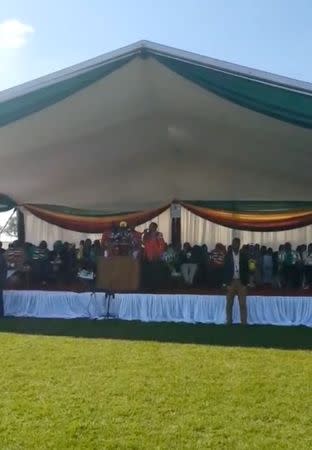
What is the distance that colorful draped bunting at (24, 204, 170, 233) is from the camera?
1378 centimetres


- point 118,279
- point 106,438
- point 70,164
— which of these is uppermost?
point 70,164

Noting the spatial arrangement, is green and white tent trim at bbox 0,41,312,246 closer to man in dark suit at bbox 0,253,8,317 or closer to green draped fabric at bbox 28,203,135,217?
green draped fabric at bbox 28,203,135,217

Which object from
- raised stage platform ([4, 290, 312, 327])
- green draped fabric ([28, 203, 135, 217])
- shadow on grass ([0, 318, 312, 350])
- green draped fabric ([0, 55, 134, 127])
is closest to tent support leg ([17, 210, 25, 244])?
green draped fabric ([28, 203, 135, 217])

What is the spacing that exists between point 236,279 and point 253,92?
335 centimetres

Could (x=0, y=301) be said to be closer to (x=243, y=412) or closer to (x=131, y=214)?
(x=131, y=214)

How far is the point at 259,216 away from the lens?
13570mm

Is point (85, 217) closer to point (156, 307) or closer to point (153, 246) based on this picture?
point (153, 246)

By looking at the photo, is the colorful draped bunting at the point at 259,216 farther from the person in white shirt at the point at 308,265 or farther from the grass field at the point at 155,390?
the grass field at the point at 155,390

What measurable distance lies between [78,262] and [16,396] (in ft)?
24.8

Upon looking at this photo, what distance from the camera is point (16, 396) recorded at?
459 centimetres

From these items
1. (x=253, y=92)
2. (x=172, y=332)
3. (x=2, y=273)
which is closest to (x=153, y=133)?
(x=2, y=273)

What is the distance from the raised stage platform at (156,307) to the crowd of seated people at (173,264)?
3.71ft

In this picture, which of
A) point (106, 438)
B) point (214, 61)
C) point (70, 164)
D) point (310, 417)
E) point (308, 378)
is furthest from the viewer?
point (70, 164)

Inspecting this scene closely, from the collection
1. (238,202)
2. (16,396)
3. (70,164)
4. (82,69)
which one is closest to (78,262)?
(70,164)
